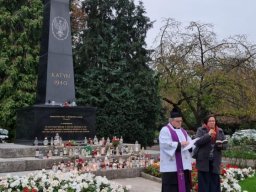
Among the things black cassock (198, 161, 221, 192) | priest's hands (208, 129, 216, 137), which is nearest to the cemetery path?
black cassock (198, 161, 221, 192)

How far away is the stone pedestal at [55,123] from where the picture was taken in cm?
1151

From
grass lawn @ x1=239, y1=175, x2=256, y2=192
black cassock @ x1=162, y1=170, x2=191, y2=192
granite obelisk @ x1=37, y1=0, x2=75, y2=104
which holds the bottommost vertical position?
grass lawn @ x1=239, y1=175, x2=256, y2=192

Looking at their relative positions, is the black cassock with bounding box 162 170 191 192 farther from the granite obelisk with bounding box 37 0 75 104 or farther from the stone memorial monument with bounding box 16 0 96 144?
the granite obelisk with bounding box 37 0 75 104

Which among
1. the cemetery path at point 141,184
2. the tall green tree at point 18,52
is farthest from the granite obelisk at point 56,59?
the tall green tree at point 18,52

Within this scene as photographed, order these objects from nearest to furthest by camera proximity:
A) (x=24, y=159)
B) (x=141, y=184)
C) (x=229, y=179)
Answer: (x=229, y=179), (x=141, y=184), (x=24, y=159)

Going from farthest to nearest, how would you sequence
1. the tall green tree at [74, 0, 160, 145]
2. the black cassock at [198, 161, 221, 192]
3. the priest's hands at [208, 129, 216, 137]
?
the tall green tree at [74, 0, 160, 145]
the black cassock at [198, 161, 221, 192]
the priest's hands at [208, 129, 216, 137]

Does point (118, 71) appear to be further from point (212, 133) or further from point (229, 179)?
point (212, 133)

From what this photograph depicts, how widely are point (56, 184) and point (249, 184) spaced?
4.94 metres

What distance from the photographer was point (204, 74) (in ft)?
58.6

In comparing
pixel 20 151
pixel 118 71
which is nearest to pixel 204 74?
pixel 118 71

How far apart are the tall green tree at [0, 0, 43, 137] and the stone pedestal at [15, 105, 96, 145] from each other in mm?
8520

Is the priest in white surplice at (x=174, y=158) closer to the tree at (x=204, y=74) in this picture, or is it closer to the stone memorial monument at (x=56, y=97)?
the stone memorial monument at (x=56, y=97)

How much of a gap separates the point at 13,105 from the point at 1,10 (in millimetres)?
5662

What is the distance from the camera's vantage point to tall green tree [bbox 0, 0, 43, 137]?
2091 centimetres
